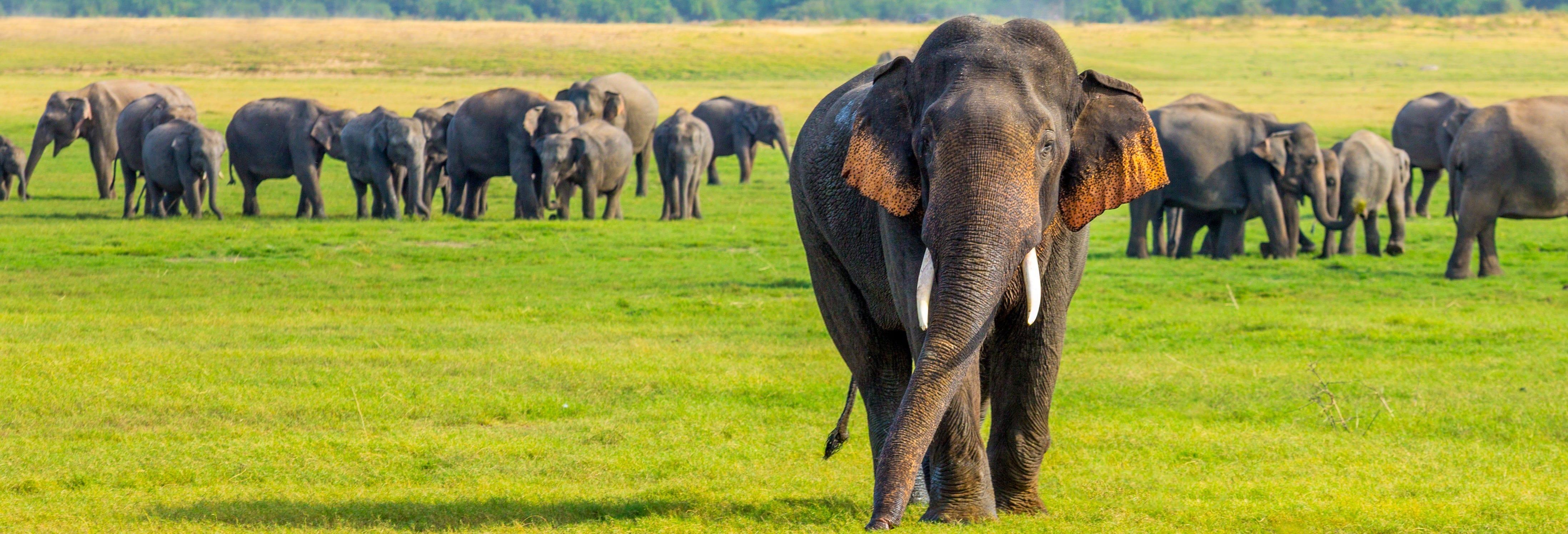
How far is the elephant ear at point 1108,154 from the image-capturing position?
569cm

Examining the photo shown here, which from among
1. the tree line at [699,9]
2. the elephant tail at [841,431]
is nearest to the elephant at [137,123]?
the elephant tail at [841,431]

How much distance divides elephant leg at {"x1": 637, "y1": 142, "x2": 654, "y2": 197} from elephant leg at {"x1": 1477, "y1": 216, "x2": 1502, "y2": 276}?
1736 centimetres

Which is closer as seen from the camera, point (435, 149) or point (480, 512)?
point (480, 512)

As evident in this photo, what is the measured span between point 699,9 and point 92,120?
535 feet

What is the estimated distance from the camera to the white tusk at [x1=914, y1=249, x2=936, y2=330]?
204 inches

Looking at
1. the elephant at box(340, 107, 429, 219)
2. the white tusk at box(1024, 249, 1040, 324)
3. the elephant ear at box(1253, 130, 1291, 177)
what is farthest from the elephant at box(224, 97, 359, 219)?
the white tusk at box(1024, 249, 1040, 324)

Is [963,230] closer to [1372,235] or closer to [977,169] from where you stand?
[977,169]

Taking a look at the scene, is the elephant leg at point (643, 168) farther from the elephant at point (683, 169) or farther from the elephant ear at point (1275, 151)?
the elephant ear at point (1275, 151)

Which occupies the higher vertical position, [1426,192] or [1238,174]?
[1238,174]

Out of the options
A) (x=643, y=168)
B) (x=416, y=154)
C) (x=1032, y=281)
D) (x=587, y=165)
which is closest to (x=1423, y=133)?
(x=643, y=168)

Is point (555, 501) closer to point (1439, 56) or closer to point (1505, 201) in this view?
point (1505, 201)

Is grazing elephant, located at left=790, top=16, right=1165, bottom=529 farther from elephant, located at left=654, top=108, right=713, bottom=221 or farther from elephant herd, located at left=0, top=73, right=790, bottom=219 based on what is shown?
elephant, located at left=654, top=108, right=713, bottom=221

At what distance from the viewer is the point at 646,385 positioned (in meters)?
10.7

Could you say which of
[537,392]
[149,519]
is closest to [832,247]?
[149,519]
